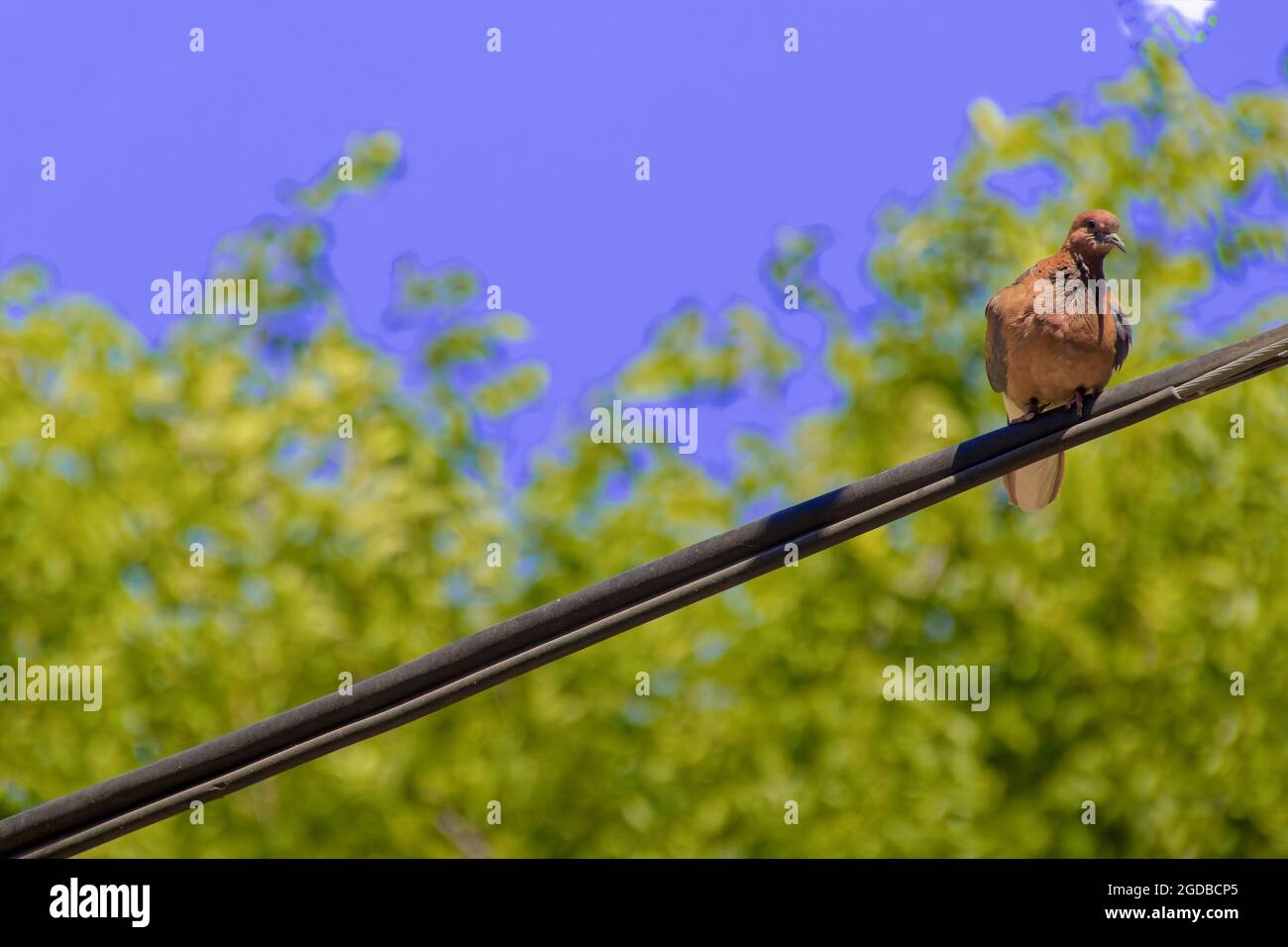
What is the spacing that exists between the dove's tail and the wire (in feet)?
7.07

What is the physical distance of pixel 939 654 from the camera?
8.82m

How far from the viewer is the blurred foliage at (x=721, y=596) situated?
8484 millimetres

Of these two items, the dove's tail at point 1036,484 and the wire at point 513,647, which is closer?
the wire at point 513,647

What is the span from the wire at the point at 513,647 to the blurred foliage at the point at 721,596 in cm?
513

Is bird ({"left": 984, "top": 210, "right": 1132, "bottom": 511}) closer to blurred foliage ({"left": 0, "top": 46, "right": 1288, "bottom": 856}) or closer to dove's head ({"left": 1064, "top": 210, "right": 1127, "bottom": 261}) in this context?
dove's head ({"left": 1064, "top": 210, "right": 1127, "bottom": 261})

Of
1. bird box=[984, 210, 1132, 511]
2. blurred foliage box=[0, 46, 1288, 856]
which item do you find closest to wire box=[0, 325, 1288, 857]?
bird box=[984, 210, 1132, 511]

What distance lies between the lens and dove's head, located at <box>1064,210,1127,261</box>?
5.63 metres

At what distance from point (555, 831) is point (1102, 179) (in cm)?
478

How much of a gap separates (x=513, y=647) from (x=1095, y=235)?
331 cm

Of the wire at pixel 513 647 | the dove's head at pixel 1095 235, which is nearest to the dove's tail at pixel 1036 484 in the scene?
the dove's head at pixel 1095 235

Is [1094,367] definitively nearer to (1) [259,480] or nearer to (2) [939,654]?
(2) [939,654]

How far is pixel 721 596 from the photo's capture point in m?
9.20

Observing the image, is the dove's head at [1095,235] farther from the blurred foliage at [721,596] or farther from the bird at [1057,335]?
the blurred foliage at [721,596]

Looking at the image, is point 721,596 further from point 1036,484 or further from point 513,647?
point 513,647
